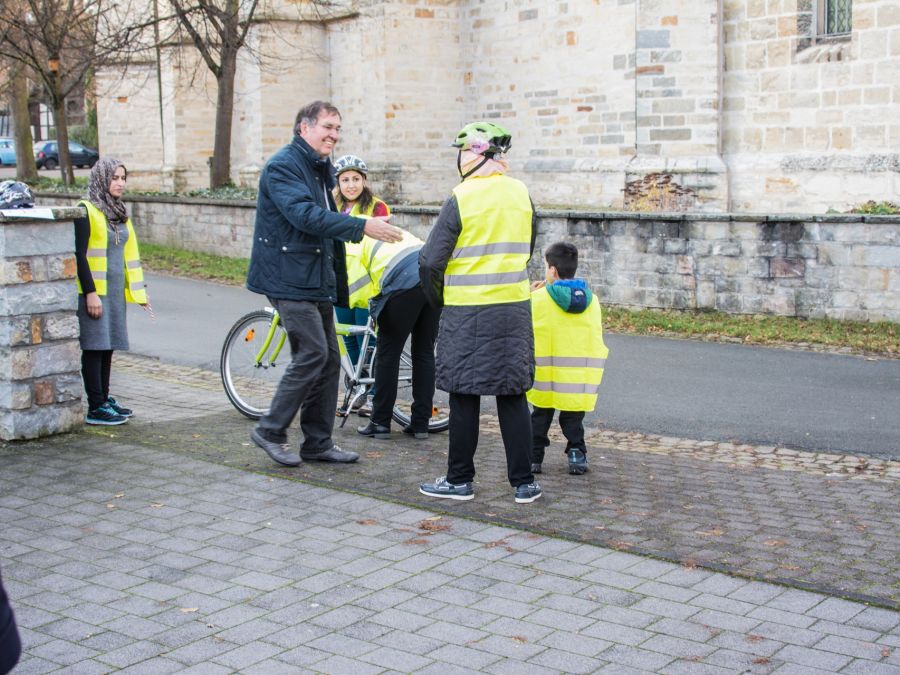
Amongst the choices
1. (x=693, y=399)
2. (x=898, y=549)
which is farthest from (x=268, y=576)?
(x=693, y=399)

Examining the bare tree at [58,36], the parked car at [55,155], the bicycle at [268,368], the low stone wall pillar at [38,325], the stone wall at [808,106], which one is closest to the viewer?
the low stone wall pillar at [38,325]

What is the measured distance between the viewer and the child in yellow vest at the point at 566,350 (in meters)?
6.96

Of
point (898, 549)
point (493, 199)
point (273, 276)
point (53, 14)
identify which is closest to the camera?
point (898, 549)

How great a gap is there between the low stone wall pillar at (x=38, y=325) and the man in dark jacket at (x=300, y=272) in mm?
1492

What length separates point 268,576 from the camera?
5.19m

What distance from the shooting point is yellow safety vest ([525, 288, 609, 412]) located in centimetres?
696

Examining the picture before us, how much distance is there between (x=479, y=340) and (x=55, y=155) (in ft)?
188

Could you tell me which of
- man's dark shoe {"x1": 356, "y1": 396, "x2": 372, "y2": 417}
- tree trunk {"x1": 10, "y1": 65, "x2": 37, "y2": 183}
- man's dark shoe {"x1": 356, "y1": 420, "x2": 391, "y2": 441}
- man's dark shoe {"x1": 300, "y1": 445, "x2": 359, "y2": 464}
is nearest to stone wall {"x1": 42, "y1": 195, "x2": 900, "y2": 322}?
man's dark shoe {"x1": 356, "y1": 396, "x2": 372, "y2": 417}

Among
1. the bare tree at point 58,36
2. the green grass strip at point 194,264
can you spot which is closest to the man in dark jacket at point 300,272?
the green grass strip at point 194,264

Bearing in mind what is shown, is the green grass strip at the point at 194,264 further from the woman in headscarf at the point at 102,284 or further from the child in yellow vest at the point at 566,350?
the child in yellow vest at the point at 566,350

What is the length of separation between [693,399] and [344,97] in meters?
18.0

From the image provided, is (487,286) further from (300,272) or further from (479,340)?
(300,272)

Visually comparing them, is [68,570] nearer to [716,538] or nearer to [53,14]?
[716,538]

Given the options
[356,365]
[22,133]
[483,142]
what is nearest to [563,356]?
[483,142]
